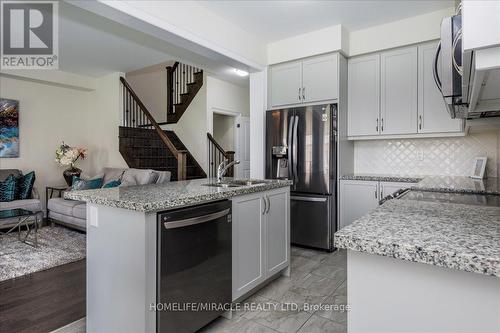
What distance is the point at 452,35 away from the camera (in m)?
0.88

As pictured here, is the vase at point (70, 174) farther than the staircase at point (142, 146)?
No

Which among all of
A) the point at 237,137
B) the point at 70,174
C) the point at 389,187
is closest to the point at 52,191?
the point at 70,174

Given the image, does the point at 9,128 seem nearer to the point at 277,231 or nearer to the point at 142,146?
the point at 142,146

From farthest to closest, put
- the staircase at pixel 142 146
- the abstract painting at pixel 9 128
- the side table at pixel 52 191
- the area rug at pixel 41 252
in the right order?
1. the staircase at pixel 142 146
2. the side table at pixel 52 191
3. the abstract painting at pixel 9 128
4. the area rug at pixel 41 252

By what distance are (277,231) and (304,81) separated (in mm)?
2116

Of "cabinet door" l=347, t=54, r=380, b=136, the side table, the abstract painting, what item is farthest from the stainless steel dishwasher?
the abstract painting

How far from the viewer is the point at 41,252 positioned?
137 inches

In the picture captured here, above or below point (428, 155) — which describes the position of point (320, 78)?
above

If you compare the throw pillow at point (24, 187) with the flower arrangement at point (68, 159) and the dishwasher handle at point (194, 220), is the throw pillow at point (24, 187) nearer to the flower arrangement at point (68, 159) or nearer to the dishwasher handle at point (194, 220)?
the flower arrangement at point (68, 159)

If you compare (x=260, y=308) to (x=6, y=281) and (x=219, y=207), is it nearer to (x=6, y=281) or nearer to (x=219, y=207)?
(x=219, y=207)

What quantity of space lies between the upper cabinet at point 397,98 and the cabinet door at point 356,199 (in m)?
0.66

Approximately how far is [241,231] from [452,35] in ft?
5.73

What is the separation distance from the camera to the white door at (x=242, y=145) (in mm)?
6547

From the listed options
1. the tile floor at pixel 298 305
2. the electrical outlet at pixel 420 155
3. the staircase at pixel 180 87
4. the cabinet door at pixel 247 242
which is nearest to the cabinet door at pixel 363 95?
the electrical outlet at pixel 420 155
